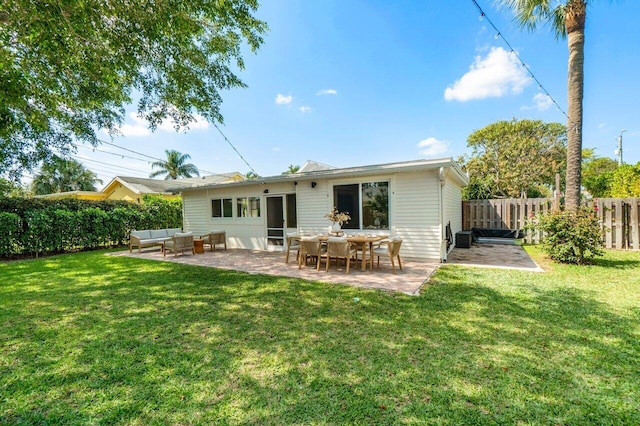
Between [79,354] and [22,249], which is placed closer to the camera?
[79,354]

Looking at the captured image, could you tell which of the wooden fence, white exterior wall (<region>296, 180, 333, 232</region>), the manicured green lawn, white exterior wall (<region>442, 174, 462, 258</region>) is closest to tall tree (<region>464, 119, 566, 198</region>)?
the wooden fence

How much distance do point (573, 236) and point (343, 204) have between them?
5645 mm

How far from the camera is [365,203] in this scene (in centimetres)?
801

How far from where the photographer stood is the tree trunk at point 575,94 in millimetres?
6644

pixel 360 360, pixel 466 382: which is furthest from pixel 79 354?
pixel 466 382

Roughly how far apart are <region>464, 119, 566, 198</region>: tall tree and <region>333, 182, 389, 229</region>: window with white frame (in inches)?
448

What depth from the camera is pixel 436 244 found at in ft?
23.5

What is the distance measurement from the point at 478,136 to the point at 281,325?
75.0ft

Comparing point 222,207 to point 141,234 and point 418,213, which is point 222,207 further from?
point 418,213

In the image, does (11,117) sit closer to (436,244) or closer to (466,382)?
(466,382)

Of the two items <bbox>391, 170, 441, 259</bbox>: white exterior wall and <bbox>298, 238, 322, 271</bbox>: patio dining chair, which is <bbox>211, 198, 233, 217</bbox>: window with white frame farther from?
<bbox>391, 170, 441, 259</bbox>: white exterior wall

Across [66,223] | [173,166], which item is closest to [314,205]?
[66,223]

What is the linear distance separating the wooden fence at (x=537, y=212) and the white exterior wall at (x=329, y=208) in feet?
3.01

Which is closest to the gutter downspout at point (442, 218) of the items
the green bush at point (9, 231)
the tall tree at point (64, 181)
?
the green bush at point (9, 231)
